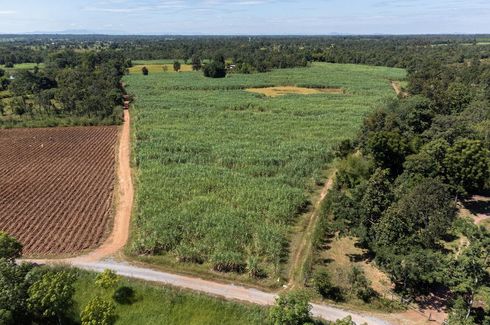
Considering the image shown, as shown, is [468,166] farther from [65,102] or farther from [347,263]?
[65,102]

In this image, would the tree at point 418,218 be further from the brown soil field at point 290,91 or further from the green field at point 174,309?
the brown soil field at point 290,91

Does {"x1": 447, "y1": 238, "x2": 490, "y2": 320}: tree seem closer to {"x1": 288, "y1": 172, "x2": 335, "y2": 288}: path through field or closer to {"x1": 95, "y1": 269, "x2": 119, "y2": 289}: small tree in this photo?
{"x1": 288, "y1": 172, "x2": 335, "y2": 288}: path through field

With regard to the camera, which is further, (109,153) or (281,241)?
(109,153)

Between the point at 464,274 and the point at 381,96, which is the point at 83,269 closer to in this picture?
the point at 464,274

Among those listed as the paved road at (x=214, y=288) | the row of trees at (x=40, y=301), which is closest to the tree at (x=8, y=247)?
the row of trees at (x=40, y=301)

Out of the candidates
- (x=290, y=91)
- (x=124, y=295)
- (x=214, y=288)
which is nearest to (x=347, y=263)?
(x=214, y=288)

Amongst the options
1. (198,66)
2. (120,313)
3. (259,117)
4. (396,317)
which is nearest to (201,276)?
(120,313)
